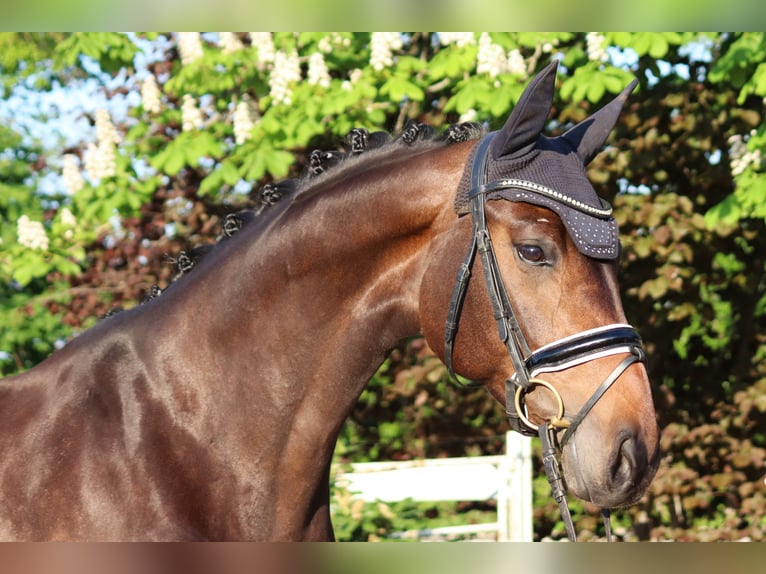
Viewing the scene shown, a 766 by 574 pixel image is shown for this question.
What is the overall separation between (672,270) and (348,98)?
257 centimetres

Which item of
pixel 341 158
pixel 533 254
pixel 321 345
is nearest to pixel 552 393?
pixel 533 254

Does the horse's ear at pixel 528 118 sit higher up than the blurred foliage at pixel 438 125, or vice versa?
the blurred foliage at pixel 438 125

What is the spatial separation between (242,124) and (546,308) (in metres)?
3.20

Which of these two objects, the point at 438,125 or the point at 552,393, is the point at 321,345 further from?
the point at 438,125

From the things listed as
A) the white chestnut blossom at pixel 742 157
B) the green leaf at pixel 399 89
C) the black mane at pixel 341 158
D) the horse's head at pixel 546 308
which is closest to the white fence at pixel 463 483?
the white chestnut blossom at pixel 742 157

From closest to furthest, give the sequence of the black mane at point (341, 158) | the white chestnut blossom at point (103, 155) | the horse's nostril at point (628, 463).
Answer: the horse's nostril at point (628, 463), the black mane at point (341, 158), the white chestnut blossom at point (103, 155)

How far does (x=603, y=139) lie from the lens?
2.57 meters

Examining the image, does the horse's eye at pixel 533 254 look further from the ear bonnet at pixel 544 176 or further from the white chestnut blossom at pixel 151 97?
the white chestnut blossom at pixel 151 97

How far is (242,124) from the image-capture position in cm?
497

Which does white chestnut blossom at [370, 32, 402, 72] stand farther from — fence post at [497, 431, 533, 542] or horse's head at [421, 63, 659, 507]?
fence post at [497, 431, 533, 542]

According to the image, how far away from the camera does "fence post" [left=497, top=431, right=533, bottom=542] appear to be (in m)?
5.63

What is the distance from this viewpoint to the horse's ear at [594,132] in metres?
2.55

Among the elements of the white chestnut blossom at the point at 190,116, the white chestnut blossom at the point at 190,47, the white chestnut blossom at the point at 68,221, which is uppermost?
the white chestnut blossom at the point at 190,47
